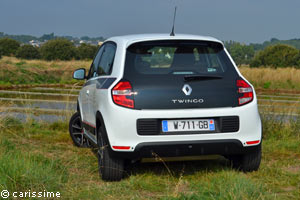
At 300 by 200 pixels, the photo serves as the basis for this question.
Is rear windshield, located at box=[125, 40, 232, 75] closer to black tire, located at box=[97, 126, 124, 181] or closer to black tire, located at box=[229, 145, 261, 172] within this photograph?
black tire, located at box=[97, 126, 124, 181]

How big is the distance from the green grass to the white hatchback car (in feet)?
1.10

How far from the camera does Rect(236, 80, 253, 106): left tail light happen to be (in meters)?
5.68

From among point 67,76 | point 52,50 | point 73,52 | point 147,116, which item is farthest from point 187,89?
point 52,50

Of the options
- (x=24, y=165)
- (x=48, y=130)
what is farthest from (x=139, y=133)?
(x=48, y=130)

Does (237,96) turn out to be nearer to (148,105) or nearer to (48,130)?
(148,105)

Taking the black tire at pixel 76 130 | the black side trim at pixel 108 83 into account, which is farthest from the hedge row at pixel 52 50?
the black side trim at pixel 108 83

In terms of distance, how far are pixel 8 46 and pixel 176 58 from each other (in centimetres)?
8417

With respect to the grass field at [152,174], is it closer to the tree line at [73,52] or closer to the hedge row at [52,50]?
the tree line at [73,52]

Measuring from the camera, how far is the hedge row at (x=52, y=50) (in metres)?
79.4

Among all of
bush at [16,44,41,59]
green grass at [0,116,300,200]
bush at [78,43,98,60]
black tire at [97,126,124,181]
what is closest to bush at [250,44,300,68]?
bush at [78,43,98,60]

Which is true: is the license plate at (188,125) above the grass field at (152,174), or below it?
above

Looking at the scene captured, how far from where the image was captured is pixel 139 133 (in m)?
5.41

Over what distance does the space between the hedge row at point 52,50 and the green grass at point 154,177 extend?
236 feet

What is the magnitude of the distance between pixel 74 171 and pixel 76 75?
2.22m
